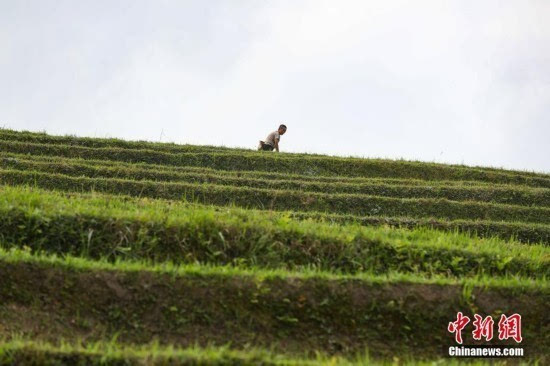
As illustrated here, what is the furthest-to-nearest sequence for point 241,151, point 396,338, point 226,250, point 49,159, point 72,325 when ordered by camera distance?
point 241,151, point 49,159, point 226,250, point 396,338, point 72,325

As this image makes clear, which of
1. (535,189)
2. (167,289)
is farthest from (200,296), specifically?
(535,189)

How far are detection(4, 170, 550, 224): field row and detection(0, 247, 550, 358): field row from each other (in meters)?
10.2

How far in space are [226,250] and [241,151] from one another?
17097mm

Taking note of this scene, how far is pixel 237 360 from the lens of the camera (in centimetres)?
769

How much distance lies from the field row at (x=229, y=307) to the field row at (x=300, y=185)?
12.7m

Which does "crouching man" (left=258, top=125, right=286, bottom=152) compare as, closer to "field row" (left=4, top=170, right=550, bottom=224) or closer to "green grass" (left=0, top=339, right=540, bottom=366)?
"field row" (left=4, top=170, right=550, bottom=224)

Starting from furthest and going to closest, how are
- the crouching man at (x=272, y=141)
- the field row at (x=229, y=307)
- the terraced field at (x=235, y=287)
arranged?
the crouching man at (x=272, y=141)
the field row at (x=229, y=307)
the terraced field at (x=235, y=287)

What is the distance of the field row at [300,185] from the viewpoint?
22.3 meters

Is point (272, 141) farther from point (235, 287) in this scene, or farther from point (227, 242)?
point (235, 287)

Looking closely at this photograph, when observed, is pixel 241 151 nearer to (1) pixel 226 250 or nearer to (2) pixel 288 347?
(1) pixel 226 250

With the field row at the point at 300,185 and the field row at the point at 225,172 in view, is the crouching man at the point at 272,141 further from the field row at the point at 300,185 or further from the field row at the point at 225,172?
the field row at the point at 300,185

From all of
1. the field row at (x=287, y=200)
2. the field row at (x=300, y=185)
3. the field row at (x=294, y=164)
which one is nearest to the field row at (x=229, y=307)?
the field row at (x=287, y=200)

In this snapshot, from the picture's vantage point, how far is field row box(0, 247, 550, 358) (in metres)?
9.02

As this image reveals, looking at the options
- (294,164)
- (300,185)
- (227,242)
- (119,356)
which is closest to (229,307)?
(227,242)
